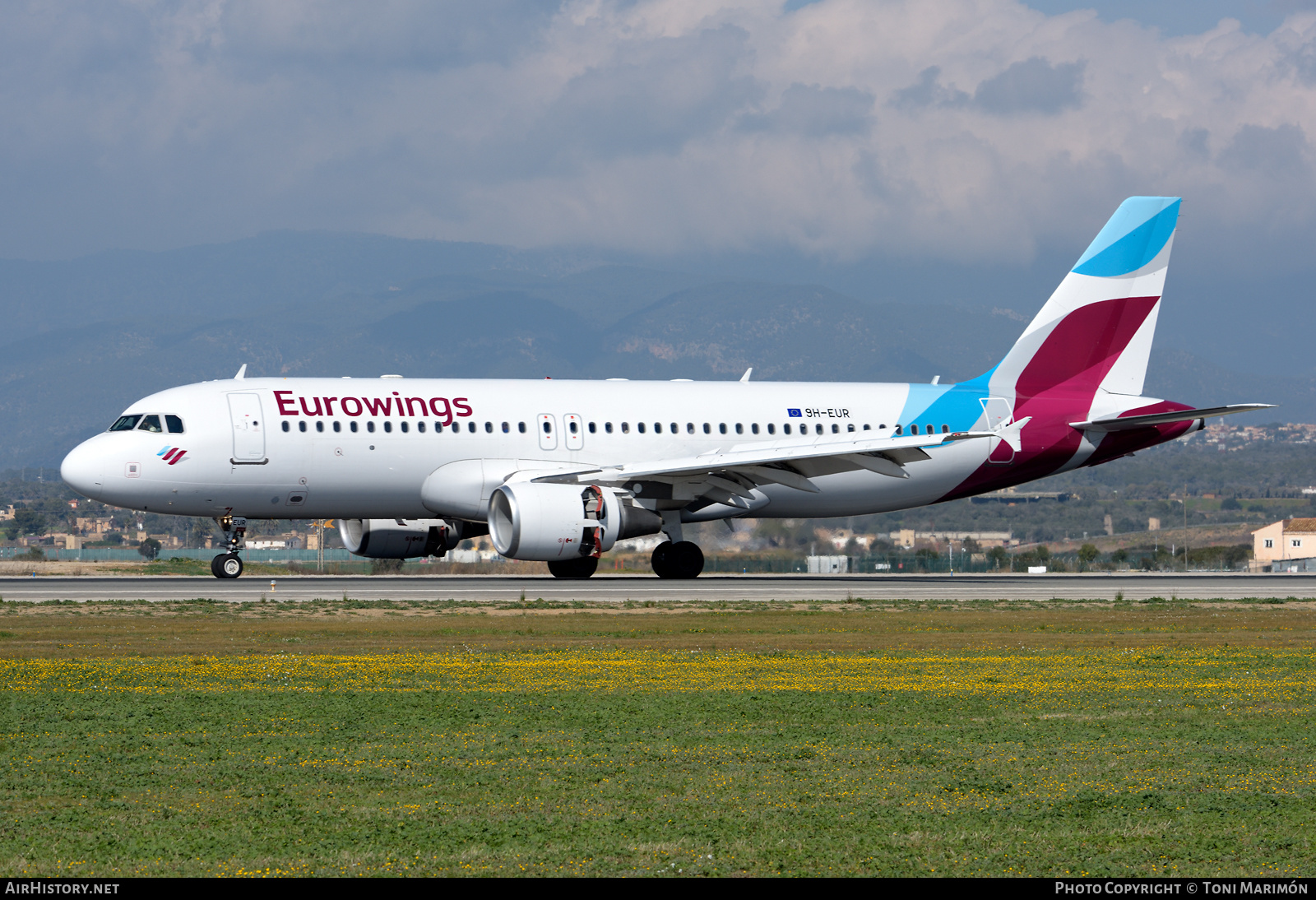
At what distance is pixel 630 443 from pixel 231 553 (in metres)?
9.22

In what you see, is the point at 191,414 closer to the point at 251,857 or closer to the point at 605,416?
the point at 605,416

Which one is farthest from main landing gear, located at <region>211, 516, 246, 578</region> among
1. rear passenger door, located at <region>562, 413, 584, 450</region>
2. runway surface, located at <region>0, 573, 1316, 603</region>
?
rear passenger door, located at <region>562, 413, 584, 450</region>

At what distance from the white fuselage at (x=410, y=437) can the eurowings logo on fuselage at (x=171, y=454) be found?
24mm

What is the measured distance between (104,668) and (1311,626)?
17307 millimetres

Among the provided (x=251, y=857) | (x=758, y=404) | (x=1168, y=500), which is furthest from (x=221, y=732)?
(x=1168, y=500)

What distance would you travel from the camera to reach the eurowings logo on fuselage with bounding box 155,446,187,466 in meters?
32.1

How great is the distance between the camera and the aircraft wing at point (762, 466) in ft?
109

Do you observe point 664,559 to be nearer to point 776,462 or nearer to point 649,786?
point 776,462

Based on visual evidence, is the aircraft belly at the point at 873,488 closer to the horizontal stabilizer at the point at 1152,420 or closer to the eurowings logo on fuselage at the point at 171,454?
the horizontal stabilizer at the point at 1152,420

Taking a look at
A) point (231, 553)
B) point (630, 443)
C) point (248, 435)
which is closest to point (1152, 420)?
point (630, 443)

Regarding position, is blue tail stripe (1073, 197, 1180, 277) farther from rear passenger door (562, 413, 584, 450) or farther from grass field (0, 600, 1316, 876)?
grass field (0, 600, 1316, 876)

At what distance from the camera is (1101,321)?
130 feet

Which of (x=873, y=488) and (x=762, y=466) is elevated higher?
(x=762, y=466)

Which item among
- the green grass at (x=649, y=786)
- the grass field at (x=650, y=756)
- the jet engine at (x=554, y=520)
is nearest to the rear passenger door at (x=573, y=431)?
the jet engine at (x=554, y=520)
